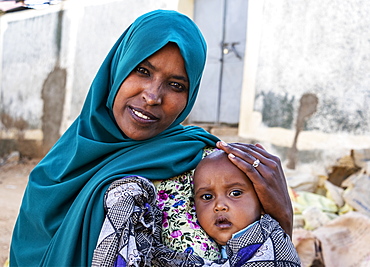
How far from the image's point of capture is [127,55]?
1.89 meters

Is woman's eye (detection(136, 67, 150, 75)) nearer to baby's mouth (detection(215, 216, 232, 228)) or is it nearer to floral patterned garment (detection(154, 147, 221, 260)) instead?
floral patterned garment (detection(154, 147, 221, 260))

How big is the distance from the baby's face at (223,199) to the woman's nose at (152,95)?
344mm

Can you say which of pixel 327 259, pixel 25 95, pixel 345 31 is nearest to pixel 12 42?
pixel 25 95

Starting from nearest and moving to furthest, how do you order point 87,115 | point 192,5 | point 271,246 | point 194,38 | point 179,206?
point 271,246 < point 179,206 < point 194,38 < point 87,115 < point 192,5

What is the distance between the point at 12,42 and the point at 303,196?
8.02 meters

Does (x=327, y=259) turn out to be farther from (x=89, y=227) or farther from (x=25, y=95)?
(x=25, y=95)

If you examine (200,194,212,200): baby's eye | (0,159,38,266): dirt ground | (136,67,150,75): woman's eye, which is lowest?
(0,159,38,266): dirt ground

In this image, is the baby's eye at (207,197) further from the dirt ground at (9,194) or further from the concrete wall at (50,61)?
the concrete wall at (50,61)

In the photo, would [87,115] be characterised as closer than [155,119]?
No

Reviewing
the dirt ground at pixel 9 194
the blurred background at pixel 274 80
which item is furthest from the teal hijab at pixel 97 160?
the blurred background at pixel 274 80

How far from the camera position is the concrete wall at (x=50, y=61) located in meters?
8.19

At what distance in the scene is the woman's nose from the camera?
1.75 m

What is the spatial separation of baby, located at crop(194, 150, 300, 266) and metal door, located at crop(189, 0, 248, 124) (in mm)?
5864

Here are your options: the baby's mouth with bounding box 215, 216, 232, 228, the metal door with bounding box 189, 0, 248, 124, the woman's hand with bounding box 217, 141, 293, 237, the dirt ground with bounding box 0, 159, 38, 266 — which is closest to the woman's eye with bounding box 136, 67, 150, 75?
the woman's hand with bounding box 217, 141, 293, 237
